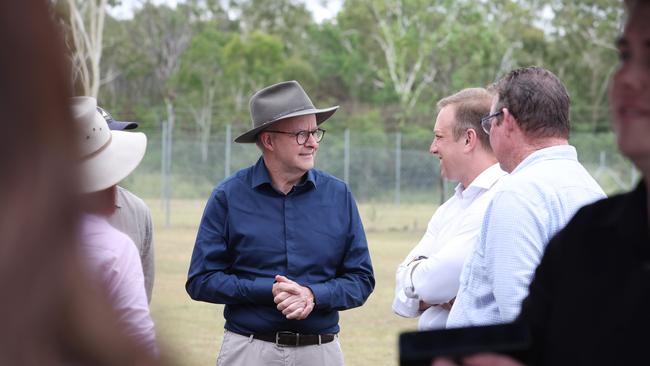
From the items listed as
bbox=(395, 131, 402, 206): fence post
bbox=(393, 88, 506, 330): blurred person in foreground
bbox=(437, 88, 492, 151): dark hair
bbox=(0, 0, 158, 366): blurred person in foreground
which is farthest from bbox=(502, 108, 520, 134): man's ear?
bbox=(395, 131, 402, 206): fence post

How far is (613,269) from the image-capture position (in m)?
1.74

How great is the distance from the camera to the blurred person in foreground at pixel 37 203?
0.67m

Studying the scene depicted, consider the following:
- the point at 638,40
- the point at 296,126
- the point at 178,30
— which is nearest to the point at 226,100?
the point at 178,30

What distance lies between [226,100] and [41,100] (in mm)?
49002

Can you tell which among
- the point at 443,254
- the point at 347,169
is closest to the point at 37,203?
the point at 443,254

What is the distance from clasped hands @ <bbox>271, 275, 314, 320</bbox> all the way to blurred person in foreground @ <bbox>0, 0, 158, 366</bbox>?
4031mm

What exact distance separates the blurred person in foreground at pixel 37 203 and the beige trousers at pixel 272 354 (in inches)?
165

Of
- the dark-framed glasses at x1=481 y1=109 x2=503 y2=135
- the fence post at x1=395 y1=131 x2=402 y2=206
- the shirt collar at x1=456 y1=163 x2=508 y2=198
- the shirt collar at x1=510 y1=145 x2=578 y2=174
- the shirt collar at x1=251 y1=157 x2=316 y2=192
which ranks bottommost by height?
the fence post at x1=395 y1=131 x2=402 y2=206

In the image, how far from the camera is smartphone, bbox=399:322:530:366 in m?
1.58

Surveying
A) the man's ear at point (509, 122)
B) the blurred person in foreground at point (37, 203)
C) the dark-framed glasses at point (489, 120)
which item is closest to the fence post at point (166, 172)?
the dark-framed glasses at point (489, 120)

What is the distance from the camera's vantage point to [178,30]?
184 feet

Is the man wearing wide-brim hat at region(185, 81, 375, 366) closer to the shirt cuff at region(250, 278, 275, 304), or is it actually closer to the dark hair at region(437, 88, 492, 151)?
the shirt cuff at region(250, 278, 275, 304)

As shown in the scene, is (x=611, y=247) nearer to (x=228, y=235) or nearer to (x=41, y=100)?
(x=41, y=100)

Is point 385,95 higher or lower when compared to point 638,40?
lower
